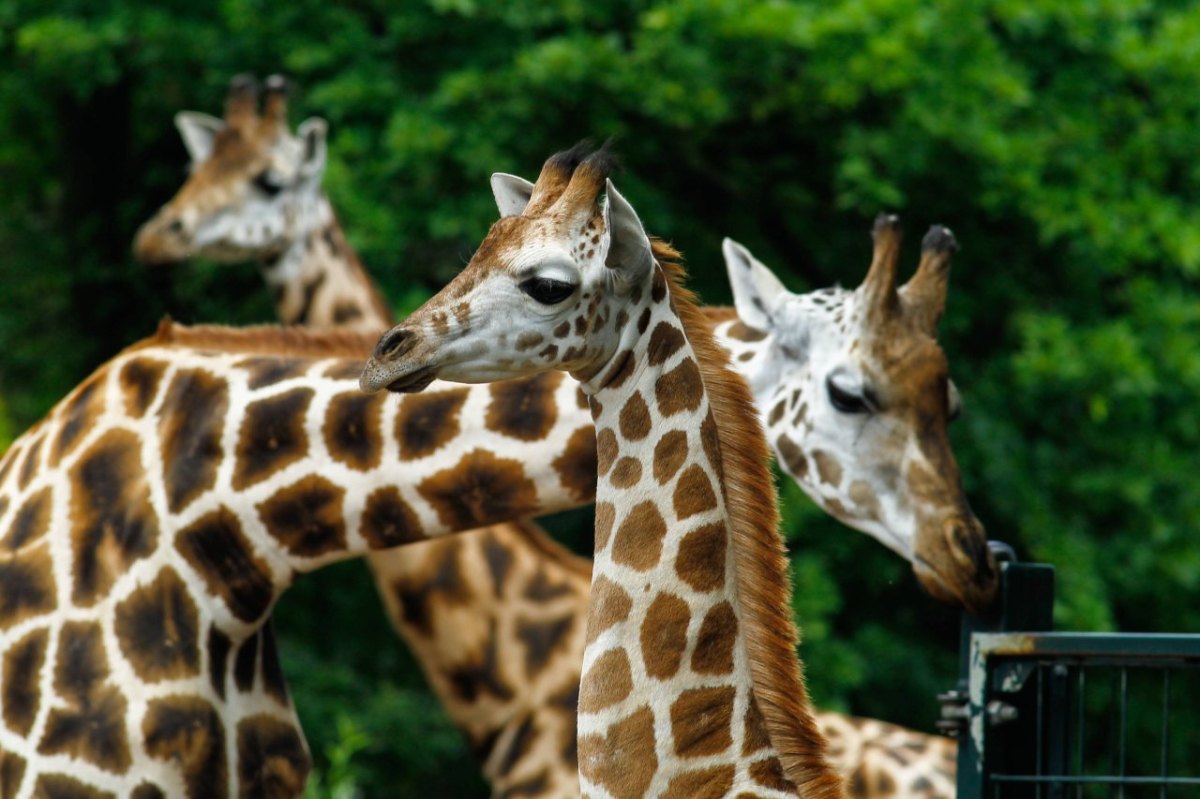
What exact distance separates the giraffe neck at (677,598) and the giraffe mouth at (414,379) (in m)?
0.35

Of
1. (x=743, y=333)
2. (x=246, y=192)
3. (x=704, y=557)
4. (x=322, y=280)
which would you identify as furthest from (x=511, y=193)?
(x=246, y=192)

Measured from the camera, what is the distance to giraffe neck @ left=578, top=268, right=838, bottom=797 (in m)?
3.27

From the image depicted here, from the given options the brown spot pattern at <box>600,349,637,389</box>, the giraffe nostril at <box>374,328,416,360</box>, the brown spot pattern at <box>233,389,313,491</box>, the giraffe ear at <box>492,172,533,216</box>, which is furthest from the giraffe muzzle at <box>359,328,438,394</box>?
the brown spot pattern at <box>233,389,313,491</box>

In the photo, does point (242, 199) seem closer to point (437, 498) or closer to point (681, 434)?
point (437, 498)

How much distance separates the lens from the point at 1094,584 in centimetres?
873

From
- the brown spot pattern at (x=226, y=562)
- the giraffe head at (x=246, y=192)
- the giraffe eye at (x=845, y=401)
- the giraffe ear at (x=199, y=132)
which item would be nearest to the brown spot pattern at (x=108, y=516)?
the brown spot pattern at (x=226, y=562)

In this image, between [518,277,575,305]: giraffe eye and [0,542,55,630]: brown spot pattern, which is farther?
[0,542,55,630]: brown spot pattern

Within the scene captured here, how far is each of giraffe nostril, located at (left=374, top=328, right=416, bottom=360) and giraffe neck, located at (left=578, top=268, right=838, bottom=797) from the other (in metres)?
0.41

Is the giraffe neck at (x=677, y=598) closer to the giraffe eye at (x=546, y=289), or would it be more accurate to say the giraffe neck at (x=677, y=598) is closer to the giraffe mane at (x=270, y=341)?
the giraffe eye at (x=546, y=289)

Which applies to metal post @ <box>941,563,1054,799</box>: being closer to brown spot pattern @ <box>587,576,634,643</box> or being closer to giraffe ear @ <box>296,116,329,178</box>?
brown spot pattern @ <box>587,576,634,643</box>

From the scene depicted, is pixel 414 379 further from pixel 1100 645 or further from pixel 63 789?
pixel 63 789

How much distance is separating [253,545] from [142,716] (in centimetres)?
50

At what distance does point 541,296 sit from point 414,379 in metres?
0.28

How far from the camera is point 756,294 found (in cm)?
532
